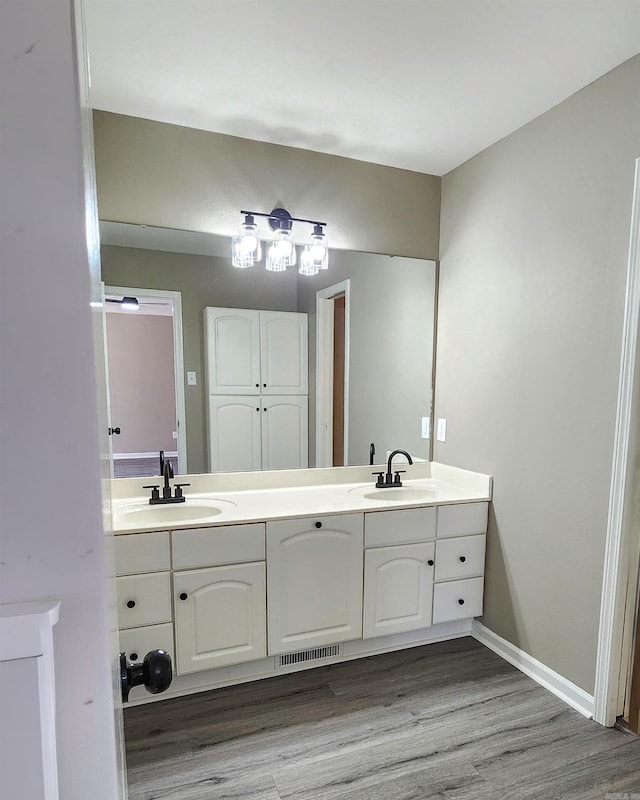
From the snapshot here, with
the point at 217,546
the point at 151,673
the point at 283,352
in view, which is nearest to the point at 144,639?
the point at 217,546

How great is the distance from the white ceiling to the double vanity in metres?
1.67

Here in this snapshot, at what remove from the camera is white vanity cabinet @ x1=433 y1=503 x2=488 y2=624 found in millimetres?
2154

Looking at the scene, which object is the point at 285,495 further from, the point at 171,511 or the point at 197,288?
the point at 197,288

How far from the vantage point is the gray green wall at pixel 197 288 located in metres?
2.08

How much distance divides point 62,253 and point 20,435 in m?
0.16

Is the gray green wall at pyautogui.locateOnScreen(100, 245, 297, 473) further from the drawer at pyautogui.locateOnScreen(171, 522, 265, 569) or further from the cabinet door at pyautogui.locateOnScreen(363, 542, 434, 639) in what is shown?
the cabinet door at pyautogui.locateOnScreen(363, 542, 434, 639)

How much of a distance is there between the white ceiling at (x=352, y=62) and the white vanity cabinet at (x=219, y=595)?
1.74 metres

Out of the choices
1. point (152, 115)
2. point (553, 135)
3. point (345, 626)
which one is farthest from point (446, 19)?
point (345, 626)

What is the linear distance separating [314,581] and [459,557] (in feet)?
2.53

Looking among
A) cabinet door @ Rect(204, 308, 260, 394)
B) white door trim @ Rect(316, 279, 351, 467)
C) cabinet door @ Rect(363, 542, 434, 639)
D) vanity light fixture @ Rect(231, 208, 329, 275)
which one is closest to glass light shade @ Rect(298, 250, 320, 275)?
vanity light fixture @ Rect(231, 208, 329, 275)

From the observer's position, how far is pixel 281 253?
7.18ft

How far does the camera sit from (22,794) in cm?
35

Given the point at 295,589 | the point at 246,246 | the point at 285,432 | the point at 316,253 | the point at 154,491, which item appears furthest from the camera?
the point at 285,432

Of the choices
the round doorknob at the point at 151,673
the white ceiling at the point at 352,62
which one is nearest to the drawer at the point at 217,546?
the round doorknob at the point at 151,673
